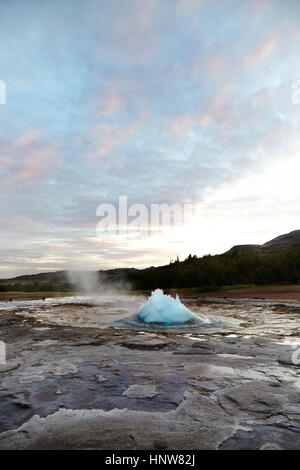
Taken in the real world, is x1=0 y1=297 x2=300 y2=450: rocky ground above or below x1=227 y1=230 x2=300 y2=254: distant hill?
below

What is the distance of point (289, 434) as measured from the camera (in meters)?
3.65

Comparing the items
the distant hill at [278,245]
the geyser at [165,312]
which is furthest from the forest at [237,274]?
the distant hill at [278,245]

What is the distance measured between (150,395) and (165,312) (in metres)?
9.02

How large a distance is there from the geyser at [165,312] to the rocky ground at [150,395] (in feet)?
13.6

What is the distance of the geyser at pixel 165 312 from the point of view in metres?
13.5

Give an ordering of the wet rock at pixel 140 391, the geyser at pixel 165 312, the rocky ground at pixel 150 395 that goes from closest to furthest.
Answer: the rocky ground at pixel 150 395 → the wet rock at pixel 140 391 → the geyser at pixel 165 312

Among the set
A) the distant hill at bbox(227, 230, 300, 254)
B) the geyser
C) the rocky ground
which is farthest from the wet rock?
the distant hill at bbox(227, 230, 300, 254)

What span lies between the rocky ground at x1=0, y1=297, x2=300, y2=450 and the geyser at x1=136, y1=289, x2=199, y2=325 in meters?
4.15

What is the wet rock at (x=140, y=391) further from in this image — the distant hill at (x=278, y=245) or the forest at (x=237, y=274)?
the distant hill at (x=278, y=245)

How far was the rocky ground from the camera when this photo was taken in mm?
3611

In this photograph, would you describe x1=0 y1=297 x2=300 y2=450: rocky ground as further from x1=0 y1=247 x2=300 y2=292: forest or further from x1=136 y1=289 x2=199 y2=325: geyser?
x1=0 y1=247 x2=300 y2=292: forest

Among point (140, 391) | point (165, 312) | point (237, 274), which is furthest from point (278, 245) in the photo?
point (140, 391)
